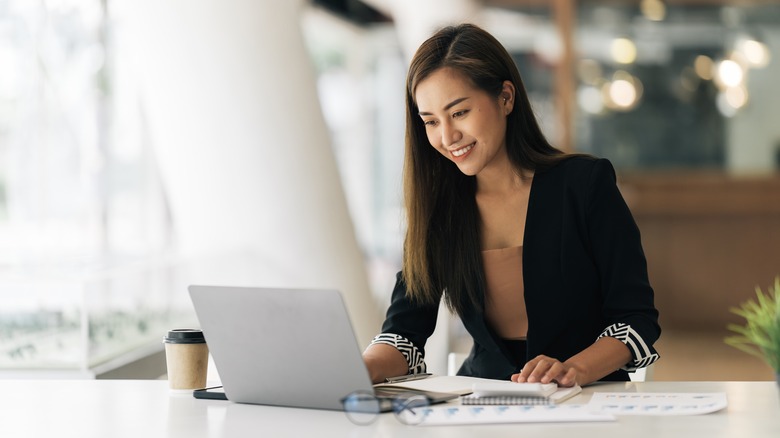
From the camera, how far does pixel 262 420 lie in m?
1.57

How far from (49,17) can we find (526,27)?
4.33m

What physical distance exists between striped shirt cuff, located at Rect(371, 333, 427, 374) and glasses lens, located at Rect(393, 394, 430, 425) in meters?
0.44

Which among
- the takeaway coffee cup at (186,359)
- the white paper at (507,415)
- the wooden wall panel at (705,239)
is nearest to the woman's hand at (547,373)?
the white paper at (507,415)

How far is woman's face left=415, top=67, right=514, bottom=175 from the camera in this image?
2.04m

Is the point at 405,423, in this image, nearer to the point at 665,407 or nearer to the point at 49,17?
the point at 665,407

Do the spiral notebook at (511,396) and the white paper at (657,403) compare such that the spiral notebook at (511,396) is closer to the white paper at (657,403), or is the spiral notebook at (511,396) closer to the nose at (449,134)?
the white paper at (657,403)

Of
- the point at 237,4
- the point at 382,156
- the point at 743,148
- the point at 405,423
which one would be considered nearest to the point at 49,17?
the point at 237,4

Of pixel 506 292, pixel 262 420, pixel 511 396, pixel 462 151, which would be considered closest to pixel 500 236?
pixel 506 292

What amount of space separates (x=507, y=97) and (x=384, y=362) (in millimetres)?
627

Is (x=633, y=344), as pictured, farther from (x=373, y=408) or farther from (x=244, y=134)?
(x=244, y=134)

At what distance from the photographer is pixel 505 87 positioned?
2133 mm

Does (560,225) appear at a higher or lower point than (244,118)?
lower

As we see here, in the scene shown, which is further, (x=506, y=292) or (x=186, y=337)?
(x=506, y=292)

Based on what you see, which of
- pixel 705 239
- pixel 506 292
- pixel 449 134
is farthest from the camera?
pixel 705 239
